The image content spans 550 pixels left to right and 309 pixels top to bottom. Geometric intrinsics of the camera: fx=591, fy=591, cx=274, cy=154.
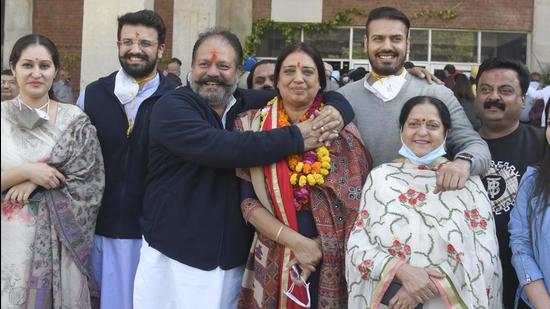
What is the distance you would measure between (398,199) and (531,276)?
0.79m

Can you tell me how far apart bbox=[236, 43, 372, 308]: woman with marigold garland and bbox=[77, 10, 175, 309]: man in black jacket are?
2.58ft

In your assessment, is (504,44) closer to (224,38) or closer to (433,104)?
(433,104)

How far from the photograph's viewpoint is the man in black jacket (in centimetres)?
357

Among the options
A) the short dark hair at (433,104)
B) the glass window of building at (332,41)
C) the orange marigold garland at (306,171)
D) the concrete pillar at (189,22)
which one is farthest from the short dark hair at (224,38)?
the glass window of building at (332,41)

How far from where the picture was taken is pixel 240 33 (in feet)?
46.2

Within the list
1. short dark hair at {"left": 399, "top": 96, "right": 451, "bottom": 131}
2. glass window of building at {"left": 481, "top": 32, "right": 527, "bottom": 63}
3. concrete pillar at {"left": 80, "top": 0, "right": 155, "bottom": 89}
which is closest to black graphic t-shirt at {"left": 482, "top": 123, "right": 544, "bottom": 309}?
short dark hair at {"left": 399, "top": 96, "right": 451, "bottom": 131}

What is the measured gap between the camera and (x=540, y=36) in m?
14.1

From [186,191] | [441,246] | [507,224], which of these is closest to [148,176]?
[186,191]

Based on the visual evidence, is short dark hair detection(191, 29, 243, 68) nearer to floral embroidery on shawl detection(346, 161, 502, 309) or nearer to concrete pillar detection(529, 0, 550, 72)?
floral embroidery on shawl detection(346, 161, 502, 309)

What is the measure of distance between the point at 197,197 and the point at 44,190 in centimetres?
90

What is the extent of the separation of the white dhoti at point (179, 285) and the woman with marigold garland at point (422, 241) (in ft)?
2.30

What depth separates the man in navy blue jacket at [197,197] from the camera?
309 centimetres

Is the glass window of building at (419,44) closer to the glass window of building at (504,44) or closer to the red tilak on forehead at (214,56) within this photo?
the glass window of building at (504,44)

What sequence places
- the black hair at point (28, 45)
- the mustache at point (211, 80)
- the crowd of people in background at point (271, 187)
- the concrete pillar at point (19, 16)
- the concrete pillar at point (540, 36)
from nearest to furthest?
the crowd of people in background at point (271, 187)
the mustache at point (211, 80)
the black hair at point (28, 45)
the concrete pillar at point (19, 16)
the concrete pillar at point (540, 36)
